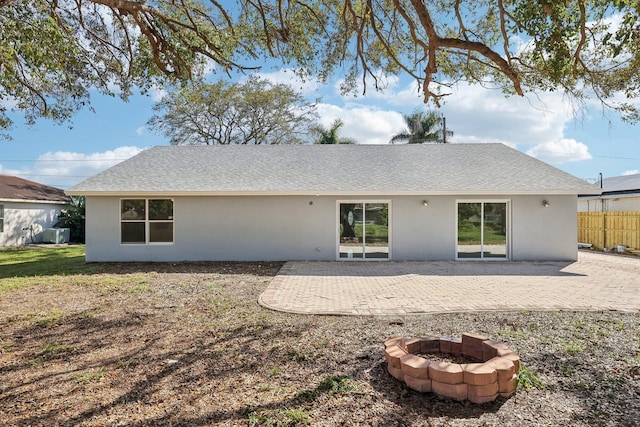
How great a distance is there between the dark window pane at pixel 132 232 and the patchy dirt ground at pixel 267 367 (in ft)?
21.0

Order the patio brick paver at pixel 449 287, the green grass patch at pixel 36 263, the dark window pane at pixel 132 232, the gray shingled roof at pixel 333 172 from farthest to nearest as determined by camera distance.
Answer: the dark window pane at pixel 132 232
the gray shingled roof at pixel 333 172
the green grass patch at pixel 36 263
the patio brick paver at pixel 449 287

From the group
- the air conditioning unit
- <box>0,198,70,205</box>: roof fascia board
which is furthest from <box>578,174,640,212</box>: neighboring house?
<box>0,198,70,205</box>: roof fascia board

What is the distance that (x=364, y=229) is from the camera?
45.5 feet

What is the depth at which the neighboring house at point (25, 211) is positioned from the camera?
2123 centimetres

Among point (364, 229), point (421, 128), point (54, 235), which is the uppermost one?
point (421, 128)

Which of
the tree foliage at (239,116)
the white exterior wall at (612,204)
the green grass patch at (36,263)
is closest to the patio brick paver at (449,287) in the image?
the green grass patch at (36,263)

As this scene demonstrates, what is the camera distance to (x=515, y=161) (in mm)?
15594

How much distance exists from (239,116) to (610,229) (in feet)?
80.9

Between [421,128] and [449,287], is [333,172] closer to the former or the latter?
[449,287]

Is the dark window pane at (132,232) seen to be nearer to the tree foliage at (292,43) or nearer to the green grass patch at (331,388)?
the tree foliage at (292,43)

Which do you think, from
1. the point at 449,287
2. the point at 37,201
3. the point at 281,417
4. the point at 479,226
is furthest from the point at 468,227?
the point at 37,201

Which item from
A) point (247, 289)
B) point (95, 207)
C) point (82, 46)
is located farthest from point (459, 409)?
point (95, 207)

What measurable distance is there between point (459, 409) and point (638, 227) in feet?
58.6

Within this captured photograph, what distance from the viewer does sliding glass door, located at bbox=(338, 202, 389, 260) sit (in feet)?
45.4
